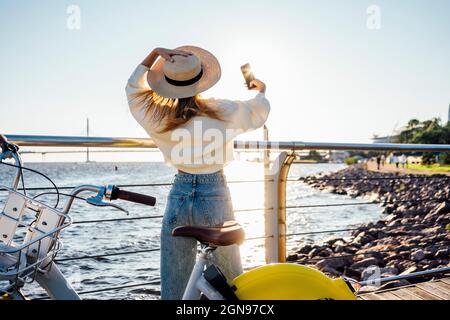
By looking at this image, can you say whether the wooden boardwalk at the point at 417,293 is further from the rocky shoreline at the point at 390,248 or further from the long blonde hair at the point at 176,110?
the long blonde hair at the point at 176,110

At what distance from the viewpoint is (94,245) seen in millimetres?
10055

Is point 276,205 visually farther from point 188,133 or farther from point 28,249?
point 28,249

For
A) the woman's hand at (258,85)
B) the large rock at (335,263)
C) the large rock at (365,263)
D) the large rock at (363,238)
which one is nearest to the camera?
the woman's hand at (258,85)

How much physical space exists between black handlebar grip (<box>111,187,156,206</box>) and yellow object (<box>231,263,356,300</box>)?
0.47 meters

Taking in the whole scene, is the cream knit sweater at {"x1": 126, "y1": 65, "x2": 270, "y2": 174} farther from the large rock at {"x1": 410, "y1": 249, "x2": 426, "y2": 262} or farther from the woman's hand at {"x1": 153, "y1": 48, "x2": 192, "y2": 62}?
the large rock at {"x1": 410, "y1": 249, "x2": 426, "y2": 262}

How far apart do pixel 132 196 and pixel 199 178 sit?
0.56m

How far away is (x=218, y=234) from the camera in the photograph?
1.58m

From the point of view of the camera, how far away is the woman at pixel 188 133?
2072 millimetres

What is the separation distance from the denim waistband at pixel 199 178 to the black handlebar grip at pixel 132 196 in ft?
1.59

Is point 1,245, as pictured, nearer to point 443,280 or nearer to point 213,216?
point 213,216

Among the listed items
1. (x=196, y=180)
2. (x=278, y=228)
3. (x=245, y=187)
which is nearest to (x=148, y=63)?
(x=196, y=180)

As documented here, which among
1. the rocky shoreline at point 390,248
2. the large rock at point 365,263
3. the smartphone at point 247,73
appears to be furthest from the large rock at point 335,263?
the smartphone at point 247,73

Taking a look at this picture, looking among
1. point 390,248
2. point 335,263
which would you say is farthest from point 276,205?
point 390,248

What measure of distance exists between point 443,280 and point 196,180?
2.53m
